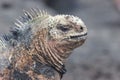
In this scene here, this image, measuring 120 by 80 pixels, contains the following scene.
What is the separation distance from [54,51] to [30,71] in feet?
1.36

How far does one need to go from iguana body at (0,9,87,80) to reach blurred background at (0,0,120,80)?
17.4 ft

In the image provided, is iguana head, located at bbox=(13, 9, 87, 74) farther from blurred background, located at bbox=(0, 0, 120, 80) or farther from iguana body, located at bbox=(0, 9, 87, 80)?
blurred background, located at bbox=(0, 0, 120, 80)

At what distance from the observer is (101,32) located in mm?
21422

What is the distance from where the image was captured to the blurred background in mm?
14139

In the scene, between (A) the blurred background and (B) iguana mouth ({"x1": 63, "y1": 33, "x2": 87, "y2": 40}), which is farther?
(A) the blurred background

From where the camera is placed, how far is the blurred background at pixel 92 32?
1414 cm

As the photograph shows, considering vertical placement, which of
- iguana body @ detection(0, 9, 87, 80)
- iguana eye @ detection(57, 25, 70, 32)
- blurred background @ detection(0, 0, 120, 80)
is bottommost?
iguana body @ detection(0, 9, 87, 80)

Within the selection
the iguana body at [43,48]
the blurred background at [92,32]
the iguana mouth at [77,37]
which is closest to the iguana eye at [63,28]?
the iguana body at [43,48]

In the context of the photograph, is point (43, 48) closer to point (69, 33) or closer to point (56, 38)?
point (56, 38)

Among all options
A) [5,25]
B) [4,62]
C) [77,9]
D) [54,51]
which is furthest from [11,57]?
[77,9]

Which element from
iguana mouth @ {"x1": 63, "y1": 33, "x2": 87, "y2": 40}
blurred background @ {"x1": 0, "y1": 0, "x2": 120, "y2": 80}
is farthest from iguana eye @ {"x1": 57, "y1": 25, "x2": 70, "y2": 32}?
blurred background @ {"x1": 0, "y1": 0, "x2": 120, "y2": 80}

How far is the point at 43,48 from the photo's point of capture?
7.57m

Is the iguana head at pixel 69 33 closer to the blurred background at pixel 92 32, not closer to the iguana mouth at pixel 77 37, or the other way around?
the iguana mouth at pixel 77 37

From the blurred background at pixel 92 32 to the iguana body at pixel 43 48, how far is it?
5291 millimetres
